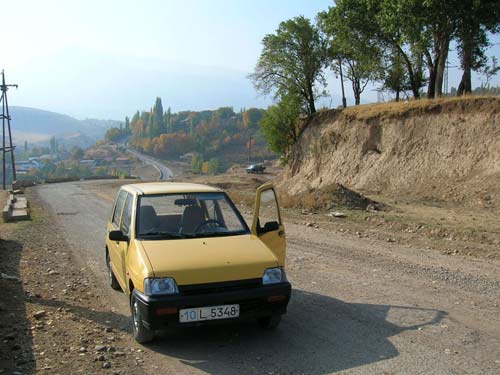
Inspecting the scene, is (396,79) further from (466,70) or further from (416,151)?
(416,151)

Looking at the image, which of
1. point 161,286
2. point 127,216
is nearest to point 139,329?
point 161,286

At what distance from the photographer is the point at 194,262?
5.64 metres

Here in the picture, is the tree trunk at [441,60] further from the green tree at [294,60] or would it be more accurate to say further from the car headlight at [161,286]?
the car headlight at [161,286]

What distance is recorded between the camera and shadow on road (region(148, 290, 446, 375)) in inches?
205

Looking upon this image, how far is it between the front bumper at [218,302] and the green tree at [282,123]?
3783cm

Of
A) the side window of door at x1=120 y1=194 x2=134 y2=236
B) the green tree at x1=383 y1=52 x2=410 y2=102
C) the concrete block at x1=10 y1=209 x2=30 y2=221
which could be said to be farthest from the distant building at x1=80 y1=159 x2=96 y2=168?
the side window of door at x1=120 y1=194 x2=134 y2=236

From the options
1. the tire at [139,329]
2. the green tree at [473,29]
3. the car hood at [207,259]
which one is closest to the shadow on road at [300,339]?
the tire at [139,329]

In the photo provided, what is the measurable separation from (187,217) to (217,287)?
5.29ft

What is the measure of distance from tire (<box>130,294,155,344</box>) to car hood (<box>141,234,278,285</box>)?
0.56 metres

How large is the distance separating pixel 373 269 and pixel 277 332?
3784mm

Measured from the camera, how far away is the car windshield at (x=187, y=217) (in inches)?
261

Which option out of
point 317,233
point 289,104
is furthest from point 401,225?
point 289,104

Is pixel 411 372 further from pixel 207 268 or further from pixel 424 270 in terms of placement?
pixel 424 270

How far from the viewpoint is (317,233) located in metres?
14.0
